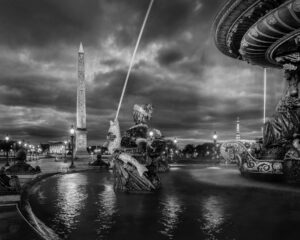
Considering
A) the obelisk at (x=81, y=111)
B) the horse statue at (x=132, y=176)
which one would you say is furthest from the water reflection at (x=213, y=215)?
the obelisk at (x=81, y=111)

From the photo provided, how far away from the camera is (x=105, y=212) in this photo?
682 centimetres

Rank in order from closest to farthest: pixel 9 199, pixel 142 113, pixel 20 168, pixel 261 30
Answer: pixel 9 199 < pixel 261 30 < pixel 20 168 < pixel 142 113

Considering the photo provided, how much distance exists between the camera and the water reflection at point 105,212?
5.41 meters

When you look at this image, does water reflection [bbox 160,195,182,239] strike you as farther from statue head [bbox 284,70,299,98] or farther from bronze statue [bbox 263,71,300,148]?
statue head [bbox 284,70,299,98]

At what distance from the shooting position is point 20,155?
16734 mm

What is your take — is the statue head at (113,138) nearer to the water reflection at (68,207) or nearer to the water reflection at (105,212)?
the water reflection at (68,207)

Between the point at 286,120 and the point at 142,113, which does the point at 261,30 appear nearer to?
the point at 286,120

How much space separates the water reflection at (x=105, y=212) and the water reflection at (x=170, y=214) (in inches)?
43.3

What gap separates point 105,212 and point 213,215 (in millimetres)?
2561

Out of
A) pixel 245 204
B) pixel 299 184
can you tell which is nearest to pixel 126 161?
pixel 245 204

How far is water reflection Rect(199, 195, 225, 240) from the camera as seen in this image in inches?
207

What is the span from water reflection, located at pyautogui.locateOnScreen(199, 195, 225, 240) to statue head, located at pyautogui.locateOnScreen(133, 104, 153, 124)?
10844 mm

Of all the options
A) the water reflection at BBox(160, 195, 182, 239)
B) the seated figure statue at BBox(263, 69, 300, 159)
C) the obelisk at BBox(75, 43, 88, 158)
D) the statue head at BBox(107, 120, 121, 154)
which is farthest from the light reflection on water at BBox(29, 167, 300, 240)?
the obelisk at BBox(75, 43, 88, 158)

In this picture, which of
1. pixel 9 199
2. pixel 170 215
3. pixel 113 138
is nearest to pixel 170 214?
pixel 170 215
